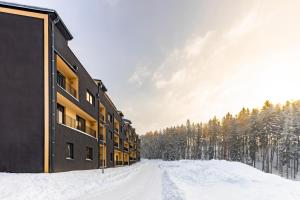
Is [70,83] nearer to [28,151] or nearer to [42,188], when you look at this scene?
[28,151]

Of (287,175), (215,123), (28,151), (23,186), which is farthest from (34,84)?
(215,123)

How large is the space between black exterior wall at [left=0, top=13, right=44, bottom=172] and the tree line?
58.0 m

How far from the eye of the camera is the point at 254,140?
216 feet

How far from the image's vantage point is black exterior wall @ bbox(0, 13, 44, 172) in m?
15.3

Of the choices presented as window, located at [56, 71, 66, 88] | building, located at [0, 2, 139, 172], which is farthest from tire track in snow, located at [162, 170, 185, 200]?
window, located at [56, 71, 66, 88]

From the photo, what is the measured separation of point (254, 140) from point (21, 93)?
61.2 metres

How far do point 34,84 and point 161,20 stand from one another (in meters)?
15.1

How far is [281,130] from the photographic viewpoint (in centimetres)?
6412

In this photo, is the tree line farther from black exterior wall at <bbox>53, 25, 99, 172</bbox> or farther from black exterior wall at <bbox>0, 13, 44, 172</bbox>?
black exterior wall at <bbox>0, 13, 44, 172</bbox>

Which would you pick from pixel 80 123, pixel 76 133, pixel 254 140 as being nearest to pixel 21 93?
pixel 76 133

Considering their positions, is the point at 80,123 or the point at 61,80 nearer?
the point at 61,80

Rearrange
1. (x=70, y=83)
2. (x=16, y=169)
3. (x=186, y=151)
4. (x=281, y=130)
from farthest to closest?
1. (x=186, y=151)
2. (x=281, y=130)
3. (x=70, y=83)
4. (x=16, y=169)

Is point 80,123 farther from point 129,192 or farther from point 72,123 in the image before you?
point 129,192

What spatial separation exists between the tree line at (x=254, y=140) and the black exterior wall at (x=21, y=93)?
58.0 m
